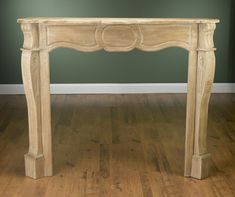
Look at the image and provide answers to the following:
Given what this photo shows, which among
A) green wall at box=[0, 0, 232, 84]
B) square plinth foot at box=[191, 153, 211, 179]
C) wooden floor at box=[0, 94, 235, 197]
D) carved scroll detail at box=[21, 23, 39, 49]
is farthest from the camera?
green wall at box=[0, 0, 232, 84]

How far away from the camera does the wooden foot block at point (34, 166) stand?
2.59 metres

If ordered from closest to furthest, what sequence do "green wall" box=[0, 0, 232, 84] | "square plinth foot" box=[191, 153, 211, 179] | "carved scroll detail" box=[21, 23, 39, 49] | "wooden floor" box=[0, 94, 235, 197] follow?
1. "carved scroll detail" box=[21, 23, 39, 49]
2. "wooden floor" box=[0, 94, 235, 197]
3. "square plinth foot" box=[191, 153, 211, 179]
4. "green wall" box=[0, 0, 232, 84]

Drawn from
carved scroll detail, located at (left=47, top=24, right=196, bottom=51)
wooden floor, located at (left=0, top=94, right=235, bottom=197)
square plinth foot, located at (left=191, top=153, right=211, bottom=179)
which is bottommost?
wooden floor, located at (left=0, top=94, right=235, bottom=197)

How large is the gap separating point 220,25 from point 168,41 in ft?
8.47

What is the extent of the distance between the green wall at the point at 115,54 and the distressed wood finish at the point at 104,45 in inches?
93.5

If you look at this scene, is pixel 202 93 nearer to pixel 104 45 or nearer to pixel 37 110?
pixel 104 45

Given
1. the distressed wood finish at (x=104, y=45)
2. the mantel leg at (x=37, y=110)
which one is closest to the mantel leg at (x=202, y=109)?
the distressed wood finish at (x=104, y=45)

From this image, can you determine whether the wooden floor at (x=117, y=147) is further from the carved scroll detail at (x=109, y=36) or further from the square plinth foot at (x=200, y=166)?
the carved scroll detail at (x=109, y=36)

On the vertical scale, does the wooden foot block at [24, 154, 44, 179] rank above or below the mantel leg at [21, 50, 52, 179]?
below

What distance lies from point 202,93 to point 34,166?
3.27ft

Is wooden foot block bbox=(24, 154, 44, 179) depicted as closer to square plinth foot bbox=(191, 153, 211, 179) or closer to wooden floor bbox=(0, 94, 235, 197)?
wooden floor bbox=(0, 94, 235, 197)

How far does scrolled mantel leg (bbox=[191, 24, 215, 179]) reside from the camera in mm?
2475

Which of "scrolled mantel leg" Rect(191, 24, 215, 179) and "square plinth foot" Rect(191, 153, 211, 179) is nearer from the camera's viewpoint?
"scrolled mantel leg" Rect(191, 24, 215, 179)

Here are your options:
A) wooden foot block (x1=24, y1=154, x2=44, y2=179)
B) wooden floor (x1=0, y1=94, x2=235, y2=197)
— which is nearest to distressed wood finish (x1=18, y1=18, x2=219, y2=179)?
wooden foot block (x1=24, y1=154, x2=44, y2=179)
